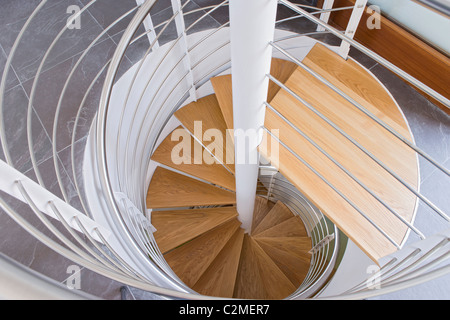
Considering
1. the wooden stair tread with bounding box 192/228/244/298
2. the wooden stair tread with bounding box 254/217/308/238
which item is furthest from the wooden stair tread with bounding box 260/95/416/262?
the wooden stair tread with bounding box 254/217/308/238

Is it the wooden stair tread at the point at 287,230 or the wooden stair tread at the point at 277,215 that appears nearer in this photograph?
the wooden stair tread at the point at 287,230

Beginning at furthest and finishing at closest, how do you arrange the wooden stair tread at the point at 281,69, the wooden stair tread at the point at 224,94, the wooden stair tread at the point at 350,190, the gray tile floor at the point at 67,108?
the wooden stair tread at the point at 281,69 < the wooden stair tread at the point at 224,94 < the gray tile floor at the point at 67,108 < the wooden stair tread at the point at 350,190

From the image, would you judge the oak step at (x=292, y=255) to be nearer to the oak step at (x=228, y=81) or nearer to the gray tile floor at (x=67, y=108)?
the gray tile floor at (x=67, y=108)

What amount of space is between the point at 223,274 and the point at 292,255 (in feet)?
2.41

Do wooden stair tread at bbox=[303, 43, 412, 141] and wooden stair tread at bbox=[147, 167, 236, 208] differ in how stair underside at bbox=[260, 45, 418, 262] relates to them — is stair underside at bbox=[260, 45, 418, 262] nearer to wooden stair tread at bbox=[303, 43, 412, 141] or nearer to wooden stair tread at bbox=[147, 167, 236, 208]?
wooden stair tread at bbox=[303, 43, 412, 141]

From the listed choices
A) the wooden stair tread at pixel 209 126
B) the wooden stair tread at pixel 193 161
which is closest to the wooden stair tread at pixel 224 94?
the wooden stair tread at pixel 209 126

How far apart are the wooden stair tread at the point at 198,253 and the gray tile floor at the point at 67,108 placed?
891mm

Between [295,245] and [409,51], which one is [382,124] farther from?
[295,245]

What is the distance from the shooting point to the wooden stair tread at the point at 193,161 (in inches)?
99.3

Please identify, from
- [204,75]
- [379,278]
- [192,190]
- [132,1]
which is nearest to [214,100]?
[204,75]

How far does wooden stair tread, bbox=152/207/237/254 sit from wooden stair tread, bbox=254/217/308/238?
2.20 ft

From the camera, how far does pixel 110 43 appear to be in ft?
7.08
